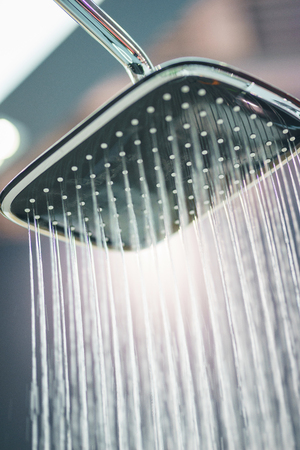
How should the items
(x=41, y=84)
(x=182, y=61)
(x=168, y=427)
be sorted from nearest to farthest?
(x=182, y=61) → (x=168, y=427) → (x=41, y=84)

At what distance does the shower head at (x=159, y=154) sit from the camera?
16.6 inches

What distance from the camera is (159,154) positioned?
0.50 meters

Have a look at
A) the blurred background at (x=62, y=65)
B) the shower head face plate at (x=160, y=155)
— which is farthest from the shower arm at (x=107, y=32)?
the blurred background at (x=62, y=65)

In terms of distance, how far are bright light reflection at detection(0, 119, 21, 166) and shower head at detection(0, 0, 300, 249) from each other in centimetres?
76

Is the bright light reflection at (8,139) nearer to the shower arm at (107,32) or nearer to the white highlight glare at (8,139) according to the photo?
the white highlight glare at (8,139)

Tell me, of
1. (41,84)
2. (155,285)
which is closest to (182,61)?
(155,285)

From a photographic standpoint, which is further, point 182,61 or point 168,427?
point 168,427

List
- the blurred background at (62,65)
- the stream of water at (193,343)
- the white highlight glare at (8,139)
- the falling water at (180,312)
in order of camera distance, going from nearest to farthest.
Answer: the falling water at (180,312) < the stream of water at (193,343) < the blurred background at (62,65) < the white highlight glare at (8,139)

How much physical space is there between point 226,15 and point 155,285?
73cm

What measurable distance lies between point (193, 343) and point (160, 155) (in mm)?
566

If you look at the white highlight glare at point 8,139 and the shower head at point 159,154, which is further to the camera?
the white highlight glare at point 8,139

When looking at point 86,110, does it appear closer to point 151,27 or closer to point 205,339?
point 151,27

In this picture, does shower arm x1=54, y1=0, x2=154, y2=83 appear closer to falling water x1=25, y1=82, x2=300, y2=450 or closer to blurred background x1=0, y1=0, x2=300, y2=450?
falling water x1=25, y1=82, x2=300, y2=450

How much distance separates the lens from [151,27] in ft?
3.66
